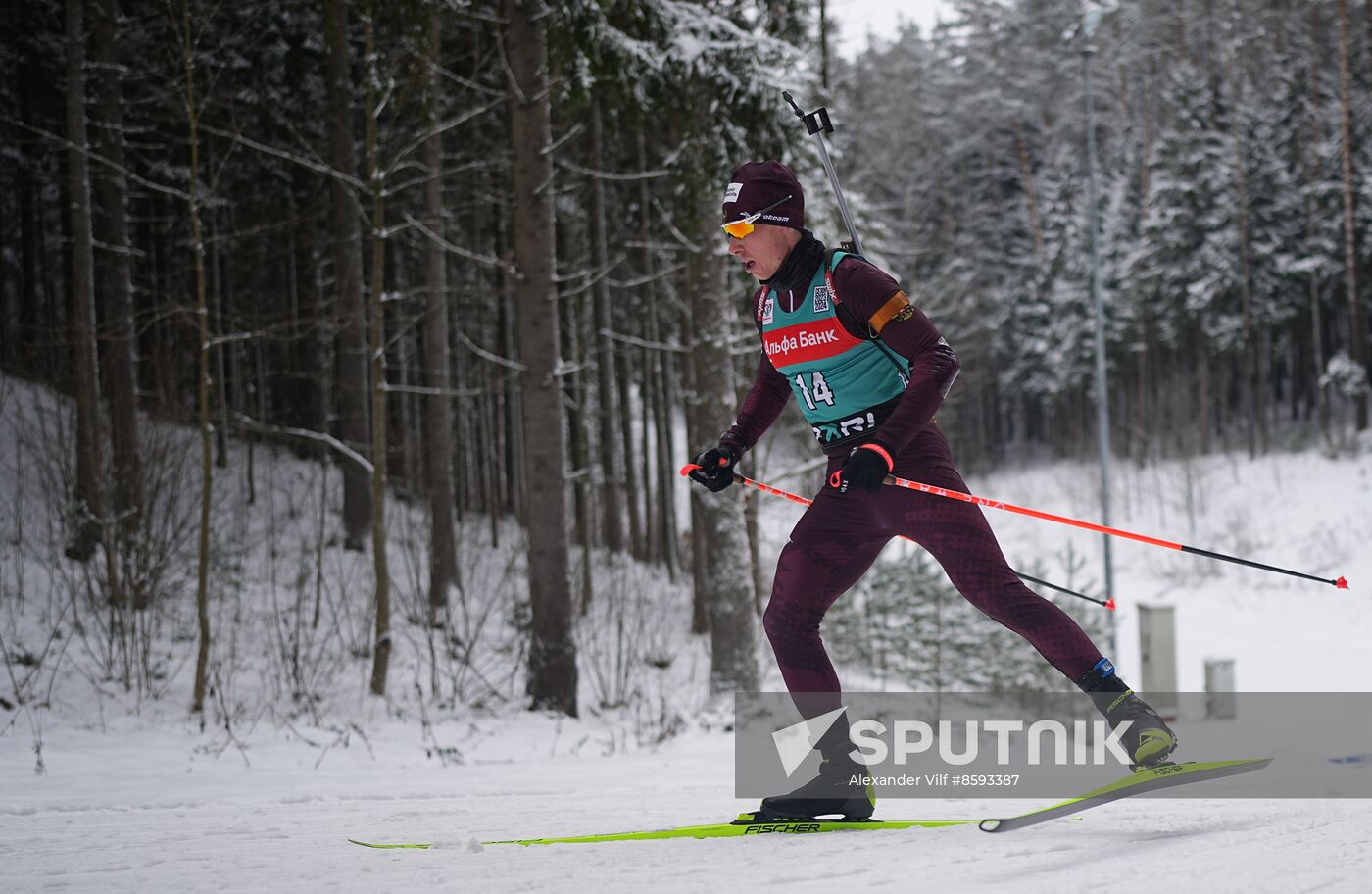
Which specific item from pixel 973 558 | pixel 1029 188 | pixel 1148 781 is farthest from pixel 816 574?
pixel 1029 188

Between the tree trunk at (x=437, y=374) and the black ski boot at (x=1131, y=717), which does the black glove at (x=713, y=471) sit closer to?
the black ski boot at (x=1131, y=717)

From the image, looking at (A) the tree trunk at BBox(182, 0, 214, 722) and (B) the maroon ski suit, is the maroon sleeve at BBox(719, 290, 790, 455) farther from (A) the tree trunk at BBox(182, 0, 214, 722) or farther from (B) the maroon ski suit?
(A) the tree trunk at BBox(182, 0, 214, 722)

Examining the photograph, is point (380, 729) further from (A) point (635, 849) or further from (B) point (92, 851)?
(A) point (635, 849)

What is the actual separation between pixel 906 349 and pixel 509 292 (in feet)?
29.1


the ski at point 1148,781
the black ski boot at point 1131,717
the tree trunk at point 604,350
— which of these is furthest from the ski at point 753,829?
the tree trunk at point 604,350

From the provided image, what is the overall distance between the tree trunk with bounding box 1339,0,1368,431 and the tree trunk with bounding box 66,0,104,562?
1096 inches

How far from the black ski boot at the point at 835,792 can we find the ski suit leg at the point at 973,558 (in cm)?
66

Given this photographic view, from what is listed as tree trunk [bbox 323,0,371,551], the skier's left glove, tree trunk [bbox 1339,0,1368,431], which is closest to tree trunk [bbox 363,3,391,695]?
tree trunk [bbox 323,0,371,551]

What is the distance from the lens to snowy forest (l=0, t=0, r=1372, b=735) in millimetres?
7672

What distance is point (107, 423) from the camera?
8555 mm

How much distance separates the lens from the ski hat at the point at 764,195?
3176 mm

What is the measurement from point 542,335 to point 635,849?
17.1 feet

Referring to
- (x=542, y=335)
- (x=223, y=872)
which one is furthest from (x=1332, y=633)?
(x=223, y=872)

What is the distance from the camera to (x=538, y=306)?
7.63 meters
